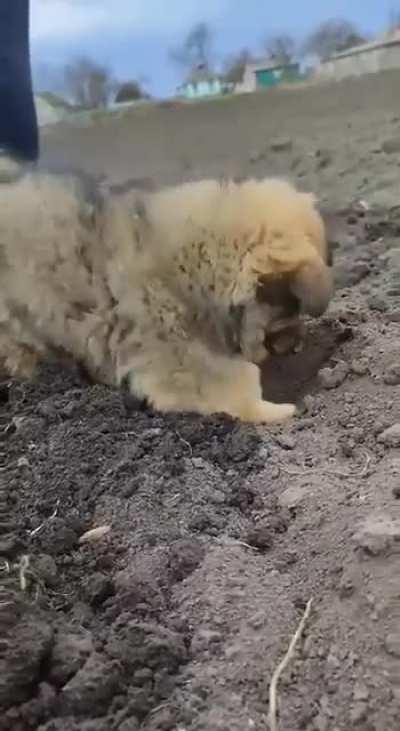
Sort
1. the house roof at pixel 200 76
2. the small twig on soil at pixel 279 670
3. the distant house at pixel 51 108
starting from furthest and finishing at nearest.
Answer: the house roof at pixel 200 76, the distant house at pixel 51 108, the small twig on soil at pixel 279 670

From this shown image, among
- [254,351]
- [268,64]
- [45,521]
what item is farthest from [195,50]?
[45,521]

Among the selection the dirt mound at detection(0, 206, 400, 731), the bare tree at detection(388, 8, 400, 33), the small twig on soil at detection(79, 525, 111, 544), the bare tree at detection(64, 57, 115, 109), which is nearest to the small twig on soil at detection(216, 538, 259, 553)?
the dirt mound at detection(0, 206, 400, 731)

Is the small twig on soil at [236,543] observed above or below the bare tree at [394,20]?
below

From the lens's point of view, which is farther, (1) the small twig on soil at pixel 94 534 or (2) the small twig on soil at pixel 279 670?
(1) the small twig on soil at pixel 94 534

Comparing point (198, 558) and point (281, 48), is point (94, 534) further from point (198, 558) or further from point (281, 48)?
point (281, 48)

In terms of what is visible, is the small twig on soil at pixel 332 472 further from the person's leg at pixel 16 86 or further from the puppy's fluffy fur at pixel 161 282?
the person's leg at pixel 16 86

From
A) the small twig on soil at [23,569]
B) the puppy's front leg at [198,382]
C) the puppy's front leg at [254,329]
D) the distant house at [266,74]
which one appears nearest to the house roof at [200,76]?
the distant house at [266,74]

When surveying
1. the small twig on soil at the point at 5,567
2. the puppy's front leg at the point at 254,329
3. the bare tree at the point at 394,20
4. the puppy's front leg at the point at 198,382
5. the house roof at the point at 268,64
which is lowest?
the small twig on soil at the point at 5,567

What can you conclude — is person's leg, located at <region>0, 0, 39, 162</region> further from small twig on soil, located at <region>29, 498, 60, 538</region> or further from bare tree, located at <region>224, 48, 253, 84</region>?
small twig on soil, located at <region>29, 498, 60, 538</region>
